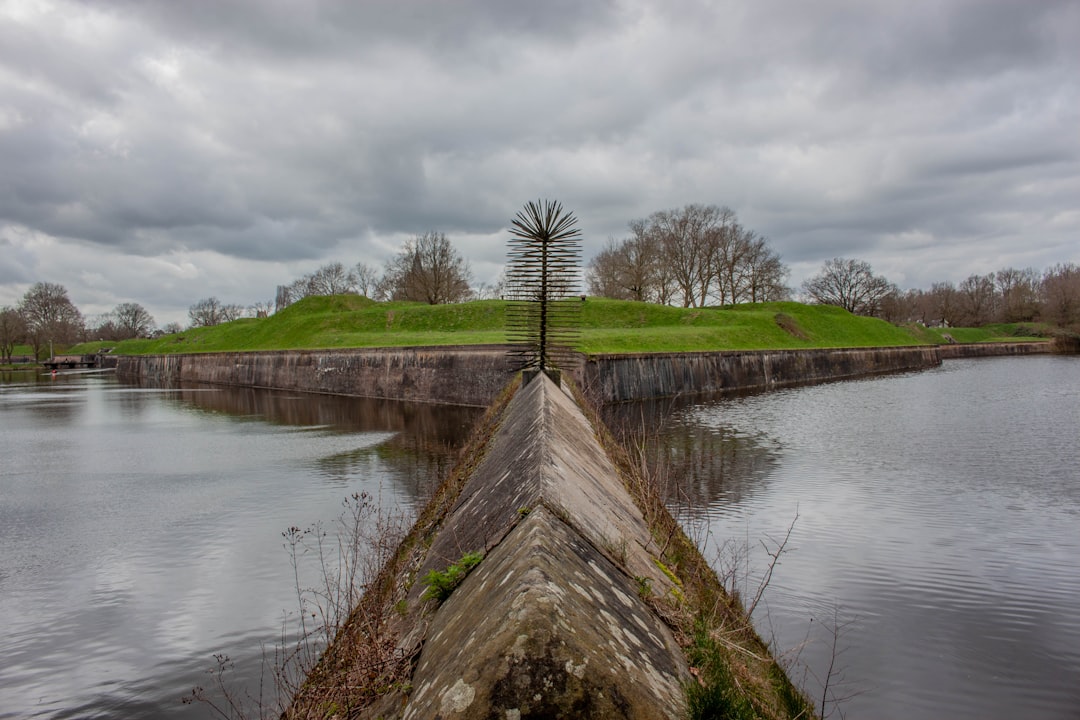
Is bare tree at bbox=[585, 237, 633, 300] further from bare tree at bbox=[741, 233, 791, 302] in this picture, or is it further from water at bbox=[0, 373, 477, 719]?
water at bbox=[0, 373, 477, 719]

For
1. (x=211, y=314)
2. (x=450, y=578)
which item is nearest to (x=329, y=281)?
(x=211, y=314)

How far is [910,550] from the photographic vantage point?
825 cm

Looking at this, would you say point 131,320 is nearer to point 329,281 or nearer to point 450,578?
point 329,281

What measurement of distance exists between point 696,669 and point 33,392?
46254mm

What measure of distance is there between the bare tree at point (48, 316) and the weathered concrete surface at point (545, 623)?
10074 centimetres

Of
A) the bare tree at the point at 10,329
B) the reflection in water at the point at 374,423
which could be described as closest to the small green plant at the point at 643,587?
the reflection in water at the point at 374,423

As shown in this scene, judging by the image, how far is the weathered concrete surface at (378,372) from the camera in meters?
25.5

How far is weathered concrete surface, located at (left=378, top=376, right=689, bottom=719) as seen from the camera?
164cm

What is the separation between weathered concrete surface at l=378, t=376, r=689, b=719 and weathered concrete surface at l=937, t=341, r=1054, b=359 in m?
68.4

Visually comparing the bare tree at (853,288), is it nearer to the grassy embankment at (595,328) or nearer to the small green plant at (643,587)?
the grassy embankment at (595,328)

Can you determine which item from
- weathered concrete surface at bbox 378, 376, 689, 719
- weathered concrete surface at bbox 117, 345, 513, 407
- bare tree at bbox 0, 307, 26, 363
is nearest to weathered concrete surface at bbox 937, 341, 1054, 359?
weathered concrete surface at bbox 117, 345, 513, 407

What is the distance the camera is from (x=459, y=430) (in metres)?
18.6

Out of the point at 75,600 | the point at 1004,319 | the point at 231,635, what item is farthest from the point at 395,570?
the point at 1004,319

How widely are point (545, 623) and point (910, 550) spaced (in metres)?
8.14
